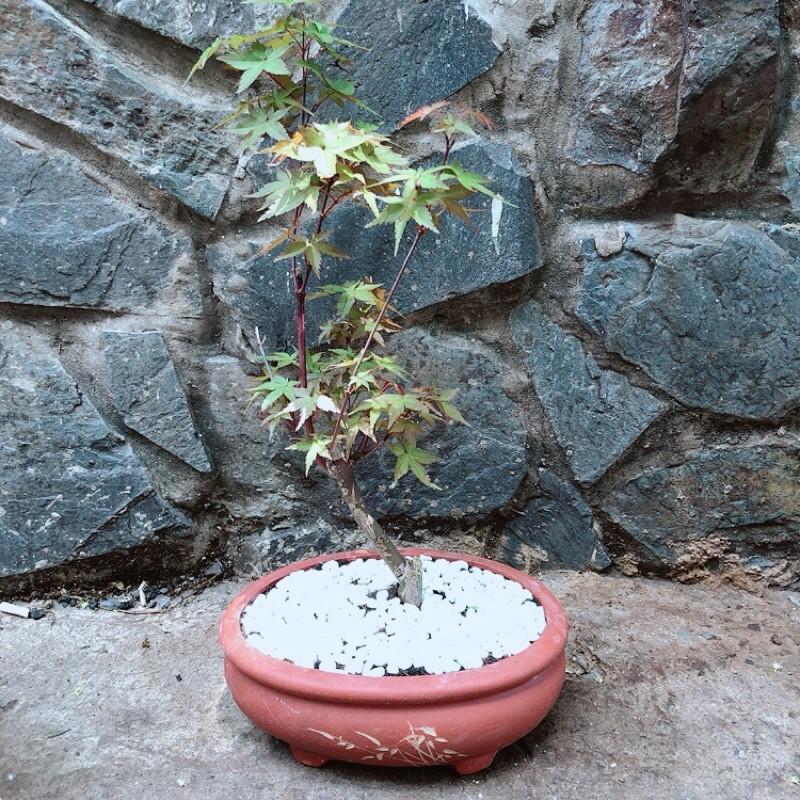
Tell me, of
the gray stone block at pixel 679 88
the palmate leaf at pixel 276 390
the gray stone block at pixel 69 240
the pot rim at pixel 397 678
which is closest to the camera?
the pot rim at pixel 397 678

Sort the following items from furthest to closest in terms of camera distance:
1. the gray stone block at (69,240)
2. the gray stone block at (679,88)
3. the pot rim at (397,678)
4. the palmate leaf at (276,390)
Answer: the gray stone block at (69,240) → the gray stone block at (679,88) → the palmate leaf at (276,390) → the pot rim at (397,678)

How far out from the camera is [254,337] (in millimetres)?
1271

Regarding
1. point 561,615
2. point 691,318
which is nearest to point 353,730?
point 561,615

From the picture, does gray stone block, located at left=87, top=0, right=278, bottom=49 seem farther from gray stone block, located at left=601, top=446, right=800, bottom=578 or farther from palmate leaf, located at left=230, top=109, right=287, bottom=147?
gray stone block, located at left=601, top=446, right=800, bottom=578

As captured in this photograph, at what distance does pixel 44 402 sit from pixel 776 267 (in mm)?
1173

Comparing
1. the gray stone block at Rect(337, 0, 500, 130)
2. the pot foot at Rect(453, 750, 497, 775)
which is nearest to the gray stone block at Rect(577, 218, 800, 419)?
the gray stone block at Rect(337, 0, 500, 130)

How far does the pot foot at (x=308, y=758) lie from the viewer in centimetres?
91

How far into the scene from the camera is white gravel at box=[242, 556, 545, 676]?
909mm

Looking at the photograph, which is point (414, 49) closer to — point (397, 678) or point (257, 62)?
point (257, 62)

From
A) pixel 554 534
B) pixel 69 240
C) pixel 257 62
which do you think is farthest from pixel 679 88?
pixel 69 240

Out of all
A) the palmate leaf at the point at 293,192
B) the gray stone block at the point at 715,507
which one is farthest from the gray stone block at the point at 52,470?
the gray stone block at the point at 715,507

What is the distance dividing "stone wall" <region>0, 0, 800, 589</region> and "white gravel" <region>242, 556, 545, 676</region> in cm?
21

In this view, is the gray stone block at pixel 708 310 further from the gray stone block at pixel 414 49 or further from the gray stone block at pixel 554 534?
the gray stone block at pixel 414 49

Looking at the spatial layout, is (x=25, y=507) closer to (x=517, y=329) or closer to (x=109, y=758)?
(x=109, y=758)
